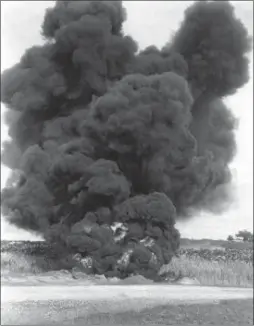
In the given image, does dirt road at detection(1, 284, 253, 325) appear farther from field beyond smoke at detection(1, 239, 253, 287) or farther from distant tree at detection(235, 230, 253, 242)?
distant tree at detection(235, 230, 253, 242)

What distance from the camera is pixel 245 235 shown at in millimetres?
32438

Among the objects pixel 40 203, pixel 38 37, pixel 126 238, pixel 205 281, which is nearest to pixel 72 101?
pixel 38 37

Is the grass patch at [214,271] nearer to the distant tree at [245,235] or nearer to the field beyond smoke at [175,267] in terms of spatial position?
the field beyond smoke at [175,267]

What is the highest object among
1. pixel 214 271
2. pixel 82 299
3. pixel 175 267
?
pixel 175 267

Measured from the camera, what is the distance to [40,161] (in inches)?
1187

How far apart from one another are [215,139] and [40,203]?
31.2 ft

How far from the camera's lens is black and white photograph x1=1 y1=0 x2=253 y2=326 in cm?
2852

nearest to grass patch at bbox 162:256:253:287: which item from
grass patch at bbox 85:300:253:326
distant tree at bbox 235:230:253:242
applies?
distant tree at bbox 235:230:253:242

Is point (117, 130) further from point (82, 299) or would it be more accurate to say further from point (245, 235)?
point (82, 299)

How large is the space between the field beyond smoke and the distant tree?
1.25 ft

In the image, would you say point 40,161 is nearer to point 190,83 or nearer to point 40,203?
point 40,203

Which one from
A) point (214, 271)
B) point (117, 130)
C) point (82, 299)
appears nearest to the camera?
point (82, 299)

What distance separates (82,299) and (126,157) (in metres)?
9.22

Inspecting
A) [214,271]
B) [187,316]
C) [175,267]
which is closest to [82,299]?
[187,316]
